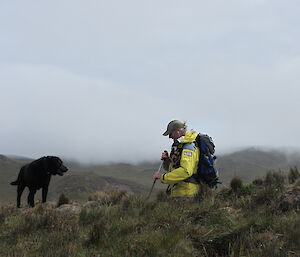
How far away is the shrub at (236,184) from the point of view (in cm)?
957

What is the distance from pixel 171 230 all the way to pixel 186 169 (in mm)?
1834

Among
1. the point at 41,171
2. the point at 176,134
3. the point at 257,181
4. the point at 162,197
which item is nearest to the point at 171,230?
the point at 176,134

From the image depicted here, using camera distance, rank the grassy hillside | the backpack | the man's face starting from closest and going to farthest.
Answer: the grassy hillside
the backpack
the man's face

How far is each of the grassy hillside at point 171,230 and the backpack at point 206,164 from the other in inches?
13.8

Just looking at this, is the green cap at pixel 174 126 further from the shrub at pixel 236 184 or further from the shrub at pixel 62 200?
the shrub at pixel 62 200

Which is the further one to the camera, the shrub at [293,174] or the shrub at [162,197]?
the shrub at [293,174]

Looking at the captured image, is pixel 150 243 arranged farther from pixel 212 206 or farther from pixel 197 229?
pixel 212 206

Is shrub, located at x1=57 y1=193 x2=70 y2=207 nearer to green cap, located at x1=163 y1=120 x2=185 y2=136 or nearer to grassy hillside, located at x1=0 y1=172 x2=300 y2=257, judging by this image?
grassy hillside, located at x1=0 y1=172 x2=300 y2=257

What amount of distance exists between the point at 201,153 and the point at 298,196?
177 centimetres

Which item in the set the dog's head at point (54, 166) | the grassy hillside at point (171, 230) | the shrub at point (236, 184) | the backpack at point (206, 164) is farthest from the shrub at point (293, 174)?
the dog's head at point (54, 166)

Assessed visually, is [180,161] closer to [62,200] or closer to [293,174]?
[62,200]

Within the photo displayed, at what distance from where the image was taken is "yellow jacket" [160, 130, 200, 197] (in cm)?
643

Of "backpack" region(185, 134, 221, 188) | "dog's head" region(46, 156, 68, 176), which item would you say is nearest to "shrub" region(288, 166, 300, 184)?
"backpack" region(185, 134, 221, 188)

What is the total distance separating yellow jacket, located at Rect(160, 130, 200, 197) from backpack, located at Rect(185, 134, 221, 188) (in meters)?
0.09
